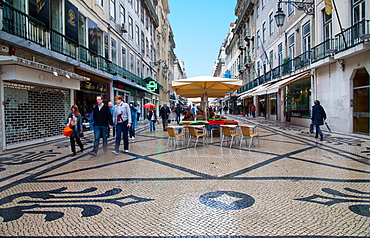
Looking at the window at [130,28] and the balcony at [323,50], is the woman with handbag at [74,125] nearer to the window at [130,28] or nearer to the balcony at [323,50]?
the balcony at [323,50]

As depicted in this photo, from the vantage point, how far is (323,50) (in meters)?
13.9

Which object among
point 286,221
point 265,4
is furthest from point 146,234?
point 265,4

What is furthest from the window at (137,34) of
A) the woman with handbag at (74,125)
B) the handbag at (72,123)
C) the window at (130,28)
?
the handbag at (72,123)

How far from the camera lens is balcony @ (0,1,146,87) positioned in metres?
8.02

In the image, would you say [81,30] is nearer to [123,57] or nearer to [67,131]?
[123,57]

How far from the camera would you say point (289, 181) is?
4.34 metres

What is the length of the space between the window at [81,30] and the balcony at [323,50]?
13.7 m

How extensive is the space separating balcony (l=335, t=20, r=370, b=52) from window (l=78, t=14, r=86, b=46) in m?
13.9

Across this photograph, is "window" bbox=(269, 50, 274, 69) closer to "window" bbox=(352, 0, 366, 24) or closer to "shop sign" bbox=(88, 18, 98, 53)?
"window" bbox=(352, 0, 366, 24)

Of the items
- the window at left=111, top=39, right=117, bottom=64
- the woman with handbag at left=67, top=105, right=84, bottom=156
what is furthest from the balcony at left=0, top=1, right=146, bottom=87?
the woman with handbag at left=67, top=105, right=84, bottom=156

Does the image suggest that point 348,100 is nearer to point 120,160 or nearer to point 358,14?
point 358,14

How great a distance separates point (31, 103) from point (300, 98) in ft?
55.3

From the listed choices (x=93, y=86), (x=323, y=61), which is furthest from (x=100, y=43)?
(x=323, y=61)

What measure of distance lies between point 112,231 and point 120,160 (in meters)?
3.82
